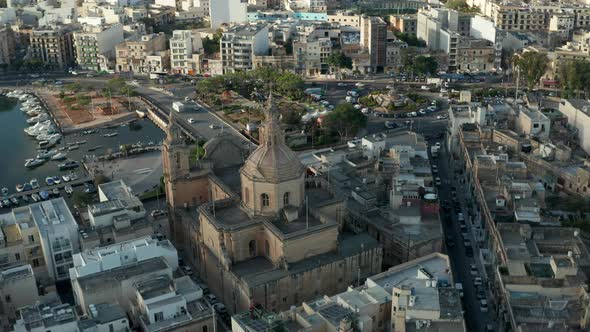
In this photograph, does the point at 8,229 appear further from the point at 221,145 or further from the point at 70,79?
the point at 70,79

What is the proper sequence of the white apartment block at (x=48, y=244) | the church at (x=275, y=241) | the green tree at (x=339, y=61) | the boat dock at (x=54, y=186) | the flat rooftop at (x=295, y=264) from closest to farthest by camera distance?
the flat rooftop at (x=295, y=264) < the church at (x=275, y=241) < the white apartment block at (x=48, y=244) < the boat dock at (x=54, y=186) < the green tree at (x=339, y=61)

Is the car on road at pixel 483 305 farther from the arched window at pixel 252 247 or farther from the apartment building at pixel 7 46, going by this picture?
the apartment building at pixel 7 46

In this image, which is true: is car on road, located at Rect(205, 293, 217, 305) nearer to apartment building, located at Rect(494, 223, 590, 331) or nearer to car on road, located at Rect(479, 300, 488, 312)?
car on road, located at Rect(479, 300, 488, 312)

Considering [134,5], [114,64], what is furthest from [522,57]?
[134,5]

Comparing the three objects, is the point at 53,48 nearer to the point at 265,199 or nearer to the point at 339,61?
→ the point at 339,61

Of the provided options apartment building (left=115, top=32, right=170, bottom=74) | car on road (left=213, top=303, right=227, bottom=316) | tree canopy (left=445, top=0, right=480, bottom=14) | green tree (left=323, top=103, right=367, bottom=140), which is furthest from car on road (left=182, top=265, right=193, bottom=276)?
tree canopy (left=445, top=0, right=480, bottom=14)

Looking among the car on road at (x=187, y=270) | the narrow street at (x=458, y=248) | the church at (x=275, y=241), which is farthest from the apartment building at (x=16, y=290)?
the narrow street at (x=458, y=248)
